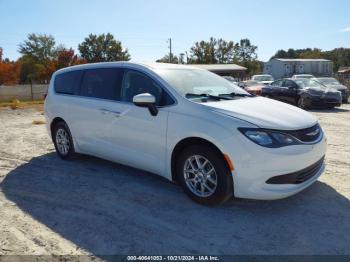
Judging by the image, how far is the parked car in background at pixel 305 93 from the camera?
14.6 m

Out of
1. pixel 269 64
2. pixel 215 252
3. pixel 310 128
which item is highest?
pixel 269 64

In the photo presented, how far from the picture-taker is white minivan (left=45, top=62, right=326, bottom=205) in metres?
3.73

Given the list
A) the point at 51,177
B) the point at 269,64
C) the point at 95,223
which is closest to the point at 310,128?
the point at 95,223

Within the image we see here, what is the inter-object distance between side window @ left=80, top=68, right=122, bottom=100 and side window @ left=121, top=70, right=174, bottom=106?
0.49ft

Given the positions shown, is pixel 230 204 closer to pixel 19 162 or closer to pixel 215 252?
pixel 215 252

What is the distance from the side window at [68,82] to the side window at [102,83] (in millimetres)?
207

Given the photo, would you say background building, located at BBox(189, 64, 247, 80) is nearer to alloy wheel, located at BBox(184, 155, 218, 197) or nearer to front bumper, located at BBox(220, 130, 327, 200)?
alloy wheel, located at BBox(184, 155, 218, 197)

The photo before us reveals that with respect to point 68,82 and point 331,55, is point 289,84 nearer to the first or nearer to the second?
point 68,82

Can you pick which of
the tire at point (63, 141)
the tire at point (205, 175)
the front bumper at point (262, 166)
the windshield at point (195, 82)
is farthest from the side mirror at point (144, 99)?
the tire at point (63, 141)

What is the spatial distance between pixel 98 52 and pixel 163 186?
73547 mm

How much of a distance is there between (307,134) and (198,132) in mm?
1270

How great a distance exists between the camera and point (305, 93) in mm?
15023

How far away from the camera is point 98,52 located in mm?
74438

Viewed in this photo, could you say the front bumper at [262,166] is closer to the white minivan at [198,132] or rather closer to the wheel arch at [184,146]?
the white minivan at [198,132]
